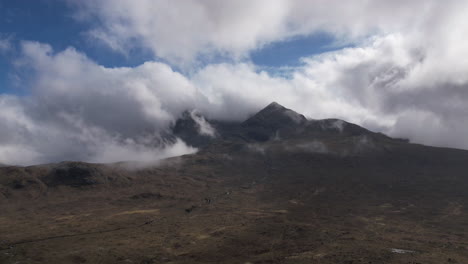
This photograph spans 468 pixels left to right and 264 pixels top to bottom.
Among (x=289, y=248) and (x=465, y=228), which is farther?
(x=465, y=228)

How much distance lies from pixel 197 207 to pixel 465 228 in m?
109

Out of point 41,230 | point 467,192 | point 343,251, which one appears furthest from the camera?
point 467,192

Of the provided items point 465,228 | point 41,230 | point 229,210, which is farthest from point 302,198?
point 41,230

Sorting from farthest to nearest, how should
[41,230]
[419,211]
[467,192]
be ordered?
[467,192] → [419,211] → [41,230]

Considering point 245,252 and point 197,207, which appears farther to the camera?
point 197,207

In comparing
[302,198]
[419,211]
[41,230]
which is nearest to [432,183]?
[419,211]

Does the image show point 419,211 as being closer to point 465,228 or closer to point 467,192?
point 465,228

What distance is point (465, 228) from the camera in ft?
367

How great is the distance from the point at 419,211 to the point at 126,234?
12101cm

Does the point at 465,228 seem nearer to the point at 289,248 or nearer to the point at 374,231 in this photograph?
the point at 374,231

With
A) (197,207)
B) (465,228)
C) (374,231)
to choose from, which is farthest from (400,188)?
(197,207)

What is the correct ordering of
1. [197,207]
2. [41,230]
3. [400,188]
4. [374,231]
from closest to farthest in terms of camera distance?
[374,231], [41,230], [197,207], [400,188]

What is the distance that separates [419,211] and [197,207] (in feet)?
330

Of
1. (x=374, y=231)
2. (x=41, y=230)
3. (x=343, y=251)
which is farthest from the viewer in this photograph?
(x=41, y=230)
